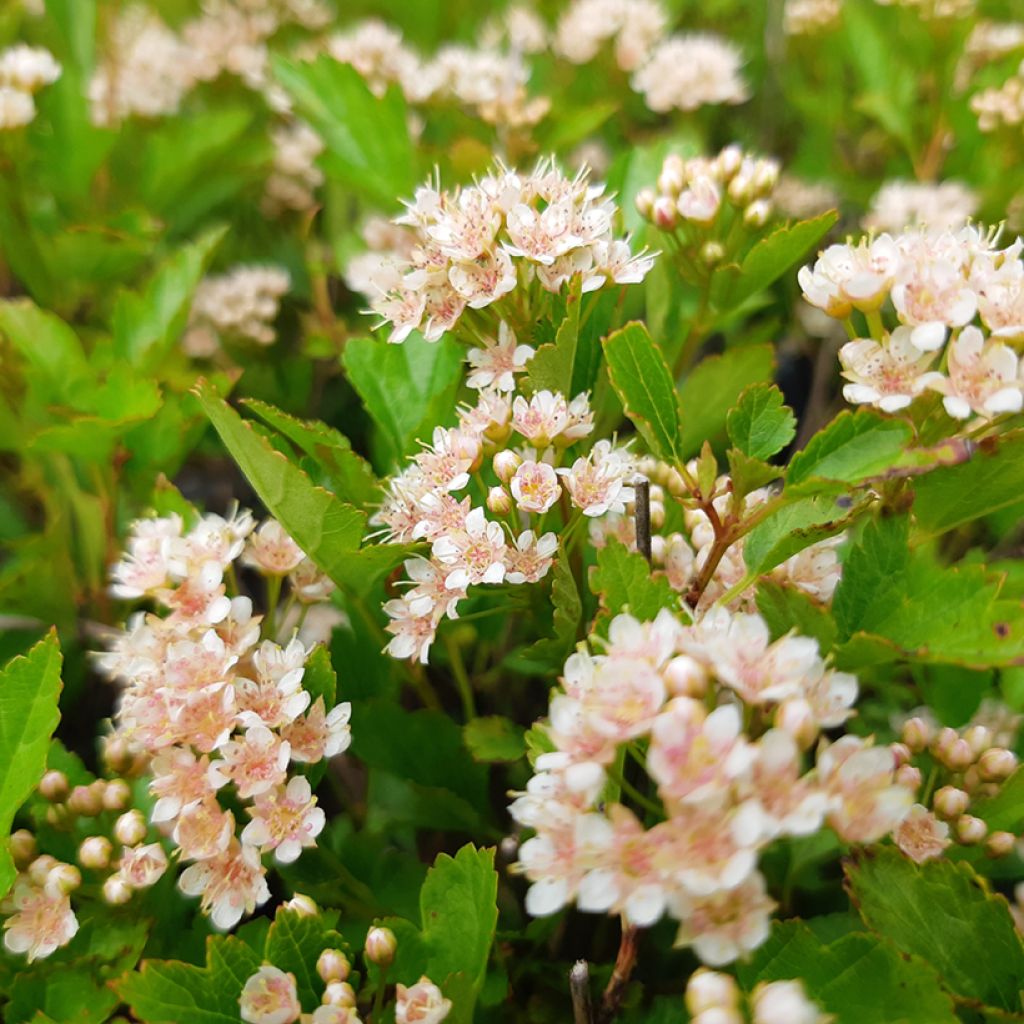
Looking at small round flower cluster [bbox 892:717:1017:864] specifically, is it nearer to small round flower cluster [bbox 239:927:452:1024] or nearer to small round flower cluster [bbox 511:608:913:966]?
small round flower cluster [bbox 511:608:913:966]

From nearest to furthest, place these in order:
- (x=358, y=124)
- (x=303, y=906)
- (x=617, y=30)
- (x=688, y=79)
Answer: (x=303, y=906) → (x=358, y=124) → (x=688, y=79) → (x=617, y=30)

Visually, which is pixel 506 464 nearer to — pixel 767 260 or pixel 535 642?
pixel 535 642

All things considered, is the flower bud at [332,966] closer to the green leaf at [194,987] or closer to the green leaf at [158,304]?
the green leaf at [194,987]

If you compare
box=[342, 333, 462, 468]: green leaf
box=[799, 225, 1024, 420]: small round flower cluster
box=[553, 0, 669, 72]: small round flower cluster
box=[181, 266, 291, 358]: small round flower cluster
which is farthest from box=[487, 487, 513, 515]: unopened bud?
box=[553, 0, 669, 72]: small round flower cluster

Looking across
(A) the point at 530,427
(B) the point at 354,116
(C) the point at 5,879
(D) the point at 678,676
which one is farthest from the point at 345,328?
(D) the point at 678,676

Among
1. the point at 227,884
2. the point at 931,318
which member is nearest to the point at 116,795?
the point at 227,884

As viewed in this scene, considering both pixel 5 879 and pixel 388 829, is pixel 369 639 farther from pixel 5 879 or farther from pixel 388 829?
pixel 5 879
